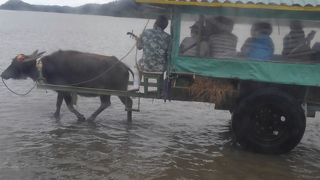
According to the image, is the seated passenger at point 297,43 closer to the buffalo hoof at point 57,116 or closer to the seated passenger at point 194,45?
the seated passenger at point 194,45

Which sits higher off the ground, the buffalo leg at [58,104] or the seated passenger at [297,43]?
the seated passenger at [297,43]

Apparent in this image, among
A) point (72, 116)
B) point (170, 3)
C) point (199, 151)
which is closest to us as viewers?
point (170, 3)

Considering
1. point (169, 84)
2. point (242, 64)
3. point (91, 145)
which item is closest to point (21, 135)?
point (91, 145)

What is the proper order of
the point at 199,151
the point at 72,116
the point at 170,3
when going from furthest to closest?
1. the point at 72,116
2. the point at 199,151
3. the point at 170,3

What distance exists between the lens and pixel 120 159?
22.7 feet

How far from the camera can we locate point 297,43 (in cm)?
719

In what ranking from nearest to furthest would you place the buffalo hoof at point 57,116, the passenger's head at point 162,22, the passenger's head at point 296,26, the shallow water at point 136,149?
the shallow water at point 136,149 < the passenger's head at point 296,26 < the passenger's head at point 162,22 < the buffalo hoof at point 57,116

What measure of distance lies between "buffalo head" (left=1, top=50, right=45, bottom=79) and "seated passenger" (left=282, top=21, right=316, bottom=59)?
4.78m

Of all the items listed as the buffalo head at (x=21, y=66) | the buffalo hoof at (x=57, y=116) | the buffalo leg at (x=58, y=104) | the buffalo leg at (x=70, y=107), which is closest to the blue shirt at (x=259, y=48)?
the buffalo leg at (x=70, y=107)

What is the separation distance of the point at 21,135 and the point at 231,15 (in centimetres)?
399

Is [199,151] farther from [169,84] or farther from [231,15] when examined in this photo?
[231,15]

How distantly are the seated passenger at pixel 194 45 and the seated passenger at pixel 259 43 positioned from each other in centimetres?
61

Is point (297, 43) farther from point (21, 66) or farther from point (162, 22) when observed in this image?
point (21, 66)

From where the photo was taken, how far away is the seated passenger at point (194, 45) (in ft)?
24.0
